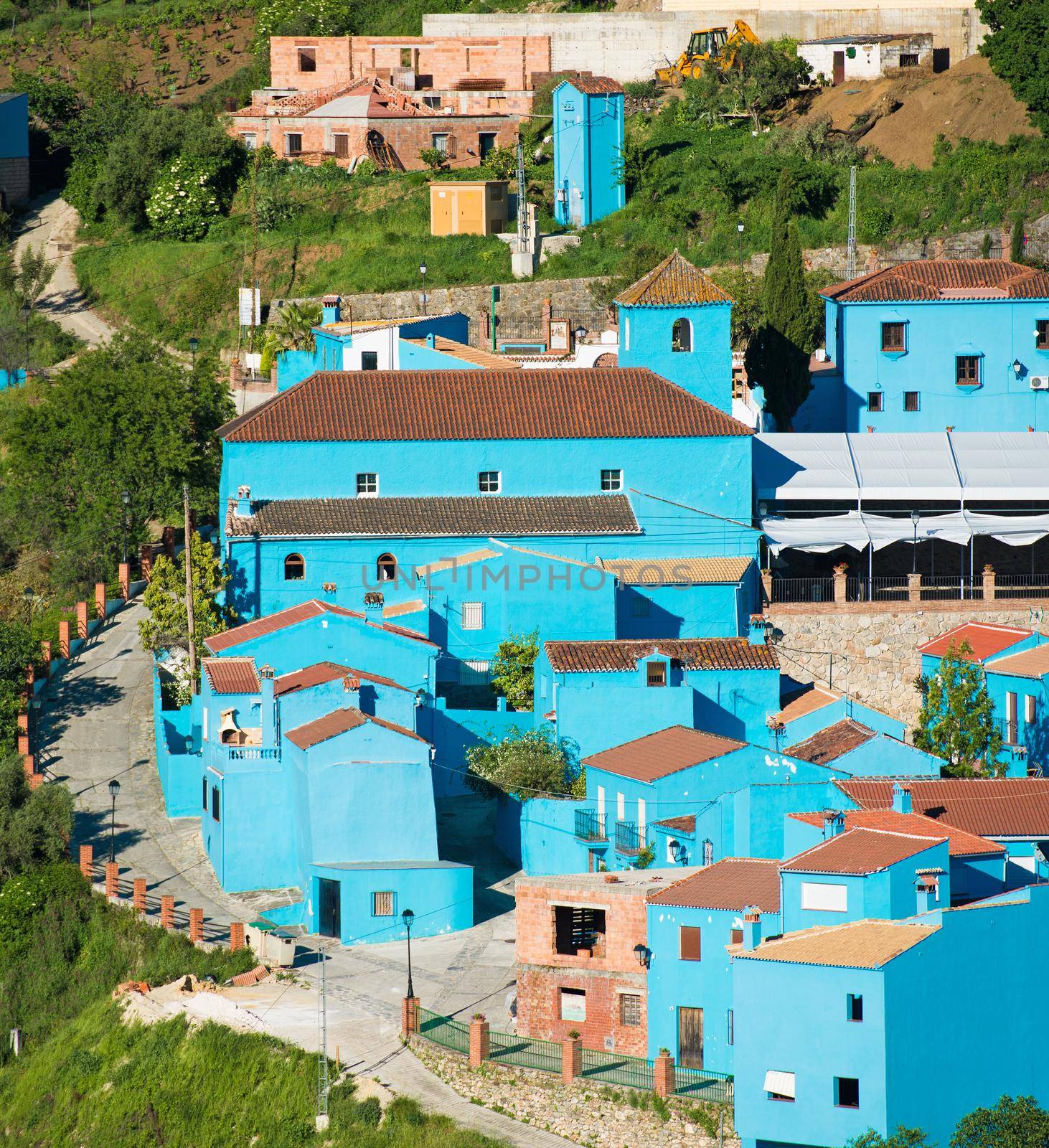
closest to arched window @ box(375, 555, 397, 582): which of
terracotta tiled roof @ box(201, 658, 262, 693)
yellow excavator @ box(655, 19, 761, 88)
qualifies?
terracotta tiled roof @ box(201, 658, 262, 693)

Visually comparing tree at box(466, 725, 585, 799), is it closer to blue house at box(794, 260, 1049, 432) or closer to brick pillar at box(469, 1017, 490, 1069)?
brick pillar at box(469, 1017, 490, 1069)

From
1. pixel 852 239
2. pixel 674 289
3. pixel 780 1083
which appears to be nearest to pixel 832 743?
pixel 780 1083

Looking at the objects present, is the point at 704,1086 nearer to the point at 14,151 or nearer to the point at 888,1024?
the point at 888,1024

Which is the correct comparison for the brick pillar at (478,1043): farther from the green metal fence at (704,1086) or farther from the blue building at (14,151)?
the blue building at (14,151)

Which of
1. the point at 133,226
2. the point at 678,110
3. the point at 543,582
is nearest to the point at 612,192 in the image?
the point at 678,110

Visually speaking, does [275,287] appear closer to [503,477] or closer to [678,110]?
[678,110]
